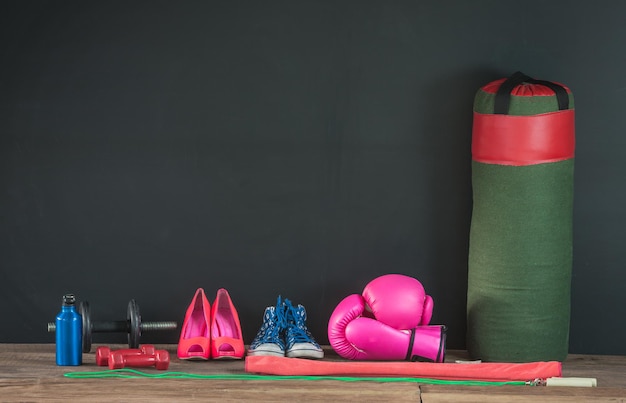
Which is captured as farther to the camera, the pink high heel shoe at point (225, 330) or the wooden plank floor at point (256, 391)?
the pink high heel shoe at point (225, 330)

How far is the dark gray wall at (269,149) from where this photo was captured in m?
4.29

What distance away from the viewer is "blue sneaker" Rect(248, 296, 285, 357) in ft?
13.4

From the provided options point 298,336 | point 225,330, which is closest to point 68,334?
point 225,330

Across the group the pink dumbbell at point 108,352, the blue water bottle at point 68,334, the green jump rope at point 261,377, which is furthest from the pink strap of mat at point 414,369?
the blue water bottle at point 68,334

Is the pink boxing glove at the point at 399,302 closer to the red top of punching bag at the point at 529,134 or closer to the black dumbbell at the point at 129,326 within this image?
the red top of punching bag at the point at 529,134

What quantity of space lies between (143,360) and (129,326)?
249mm

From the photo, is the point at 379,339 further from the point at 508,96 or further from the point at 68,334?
the point at 68,334

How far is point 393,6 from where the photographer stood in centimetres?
430

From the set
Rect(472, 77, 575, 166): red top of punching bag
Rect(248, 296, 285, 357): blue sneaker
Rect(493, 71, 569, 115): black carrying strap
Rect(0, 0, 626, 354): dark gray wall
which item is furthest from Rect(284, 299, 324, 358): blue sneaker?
Rect(493, 71, 569, 115): black carrying strap

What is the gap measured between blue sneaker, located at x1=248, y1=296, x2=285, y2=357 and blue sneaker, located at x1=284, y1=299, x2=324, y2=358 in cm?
3

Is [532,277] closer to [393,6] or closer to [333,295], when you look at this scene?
[333,295]

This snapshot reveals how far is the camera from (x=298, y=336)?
420 cm

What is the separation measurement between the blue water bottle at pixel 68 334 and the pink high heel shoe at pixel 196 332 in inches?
16.6

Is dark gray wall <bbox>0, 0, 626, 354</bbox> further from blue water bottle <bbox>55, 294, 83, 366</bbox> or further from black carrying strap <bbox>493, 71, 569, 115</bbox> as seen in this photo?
blue water bottle <bbox>55, 294, 83, 366</bbox>
